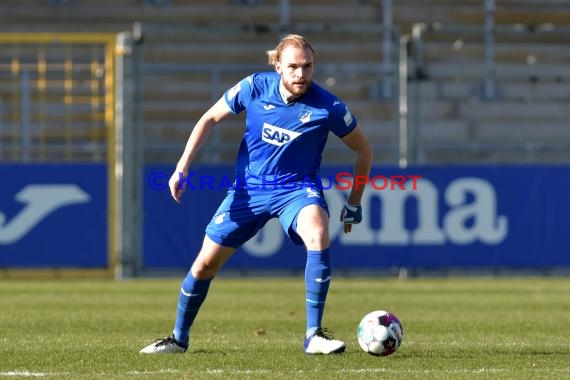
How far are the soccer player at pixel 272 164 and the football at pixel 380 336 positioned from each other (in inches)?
8.5

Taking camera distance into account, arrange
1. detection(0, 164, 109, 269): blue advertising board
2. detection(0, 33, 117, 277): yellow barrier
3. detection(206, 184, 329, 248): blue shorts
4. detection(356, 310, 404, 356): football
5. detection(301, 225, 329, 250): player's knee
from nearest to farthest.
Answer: detection(301, 225, 329, 250): player's knee → detection(356, 310, 404, 356): football → detection(206, 184, 329, 248): blue shorts → detection(0, 164, 109, 269): blue advertising board → detection(0, 33, 117, 277): yellow barrier

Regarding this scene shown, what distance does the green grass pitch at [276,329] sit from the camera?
23.5 ft

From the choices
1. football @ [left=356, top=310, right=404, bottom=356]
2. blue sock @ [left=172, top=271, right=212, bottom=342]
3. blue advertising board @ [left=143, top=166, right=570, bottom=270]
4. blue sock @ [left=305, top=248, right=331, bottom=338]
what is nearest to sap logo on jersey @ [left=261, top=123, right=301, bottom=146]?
blue sock @ [left=305, top=248, right=331, bottom=338]

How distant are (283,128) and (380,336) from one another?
1.36 m

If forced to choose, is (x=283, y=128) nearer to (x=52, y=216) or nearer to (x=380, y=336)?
(x=380, y=336)

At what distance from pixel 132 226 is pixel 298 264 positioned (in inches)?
83.3

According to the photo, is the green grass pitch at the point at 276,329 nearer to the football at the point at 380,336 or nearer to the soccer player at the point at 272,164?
the football at the point at 380,336

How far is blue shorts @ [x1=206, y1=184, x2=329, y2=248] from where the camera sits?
26.1 feet

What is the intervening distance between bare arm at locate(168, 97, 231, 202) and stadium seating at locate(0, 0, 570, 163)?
12.1m

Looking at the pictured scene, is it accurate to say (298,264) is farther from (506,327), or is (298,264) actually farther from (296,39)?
(296,39)

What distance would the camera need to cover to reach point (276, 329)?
9984 millimetres

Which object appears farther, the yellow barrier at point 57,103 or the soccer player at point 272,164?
the yellow barrier at point 57,103

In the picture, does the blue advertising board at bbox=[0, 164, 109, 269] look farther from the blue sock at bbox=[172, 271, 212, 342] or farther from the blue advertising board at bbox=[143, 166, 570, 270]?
the blue sock at bbox=[172, 271, 212, 342]

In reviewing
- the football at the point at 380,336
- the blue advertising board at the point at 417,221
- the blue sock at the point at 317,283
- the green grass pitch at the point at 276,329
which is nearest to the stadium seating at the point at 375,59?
the blue advertising board at the point at 417,221
